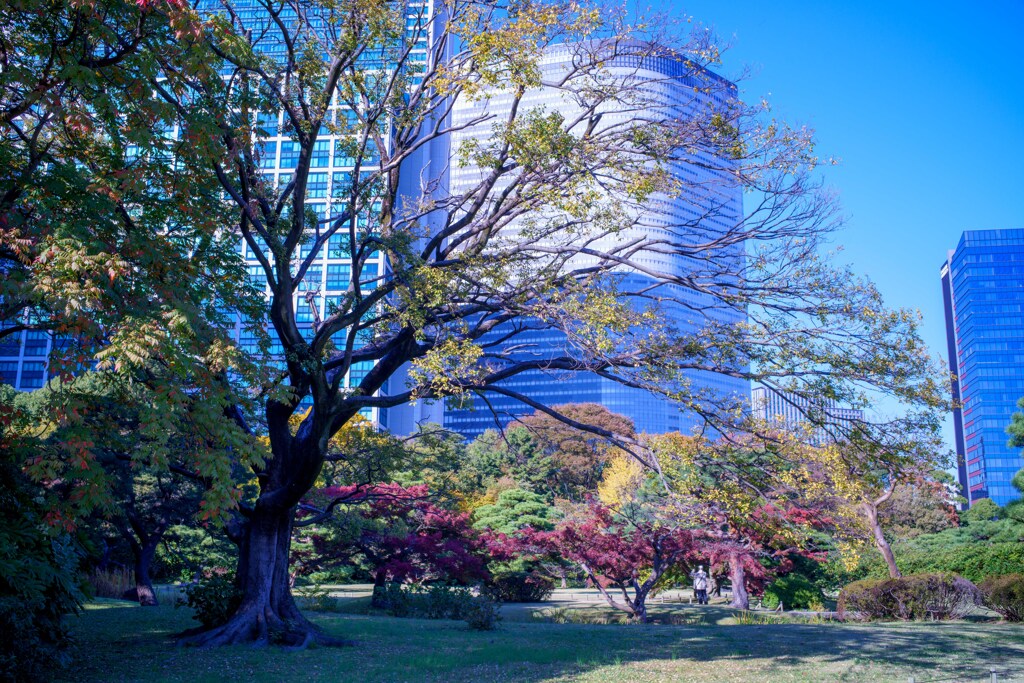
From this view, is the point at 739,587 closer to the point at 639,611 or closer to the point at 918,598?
the point at 639,611

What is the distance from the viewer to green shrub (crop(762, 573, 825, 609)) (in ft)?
69.8

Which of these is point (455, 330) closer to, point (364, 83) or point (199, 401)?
point (364, 83)

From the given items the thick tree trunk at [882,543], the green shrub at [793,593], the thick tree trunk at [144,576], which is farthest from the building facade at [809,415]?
the thick tree trunk at [144,576]

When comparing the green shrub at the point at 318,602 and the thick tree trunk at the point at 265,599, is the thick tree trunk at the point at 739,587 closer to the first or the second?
the green shrub at the point at 318,602

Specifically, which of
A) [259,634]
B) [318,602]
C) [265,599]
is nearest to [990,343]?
[318,602]

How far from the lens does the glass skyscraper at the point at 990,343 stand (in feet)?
394

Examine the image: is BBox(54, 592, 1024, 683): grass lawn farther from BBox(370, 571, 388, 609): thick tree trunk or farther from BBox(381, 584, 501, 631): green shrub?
BBox(370, 571, 388, 609): thick tree trunk

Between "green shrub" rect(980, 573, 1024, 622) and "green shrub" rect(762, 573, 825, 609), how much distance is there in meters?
6.36

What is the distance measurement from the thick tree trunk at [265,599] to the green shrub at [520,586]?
10.6 meters

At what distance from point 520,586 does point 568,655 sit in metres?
12.5

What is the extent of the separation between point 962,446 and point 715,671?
150342mm

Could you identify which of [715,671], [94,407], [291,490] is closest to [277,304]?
[291,490]

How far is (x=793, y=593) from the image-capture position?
70.4 feet

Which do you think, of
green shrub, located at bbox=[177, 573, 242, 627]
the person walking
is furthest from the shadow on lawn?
the person walking
